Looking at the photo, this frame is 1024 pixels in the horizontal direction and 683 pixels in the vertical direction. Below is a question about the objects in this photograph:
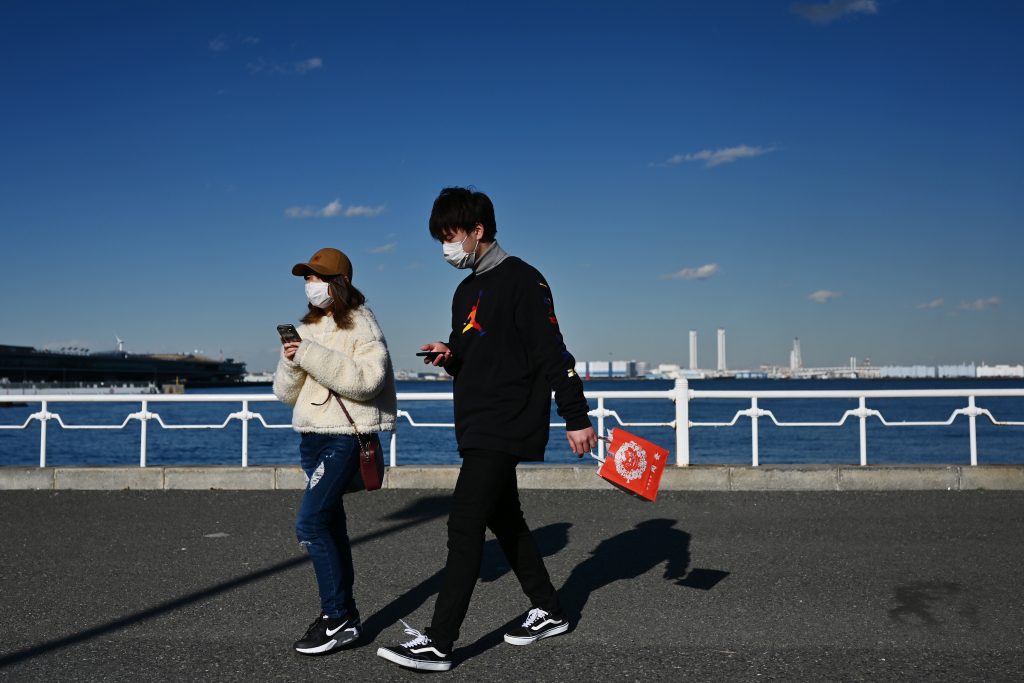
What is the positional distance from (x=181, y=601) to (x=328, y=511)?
1446 mm

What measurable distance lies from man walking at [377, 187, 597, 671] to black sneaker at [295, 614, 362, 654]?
0.27 meters

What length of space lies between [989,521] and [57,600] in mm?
6784

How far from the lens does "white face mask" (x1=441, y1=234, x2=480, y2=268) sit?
3.93 meters

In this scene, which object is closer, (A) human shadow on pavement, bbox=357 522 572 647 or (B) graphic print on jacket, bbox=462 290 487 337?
(B) graphic print on jacket, bbox=462 290 487 337

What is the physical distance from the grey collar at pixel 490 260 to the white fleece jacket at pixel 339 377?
22.9 inches

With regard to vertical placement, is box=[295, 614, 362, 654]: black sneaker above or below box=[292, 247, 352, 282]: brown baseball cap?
below

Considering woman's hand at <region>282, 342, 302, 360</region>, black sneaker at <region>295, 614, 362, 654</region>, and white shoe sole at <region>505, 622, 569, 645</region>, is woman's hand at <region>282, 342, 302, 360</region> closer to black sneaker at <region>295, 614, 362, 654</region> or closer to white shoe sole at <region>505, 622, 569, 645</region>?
black sneaker at <region>295, 614, 362, 654</region>

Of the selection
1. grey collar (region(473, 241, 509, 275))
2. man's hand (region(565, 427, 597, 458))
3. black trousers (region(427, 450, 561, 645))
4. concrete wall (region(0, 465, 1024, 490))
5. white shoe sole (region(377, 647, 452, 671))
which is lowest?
white shoe sole (region(377, 647, 452, 671))

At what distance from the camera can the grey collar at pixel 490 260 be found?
13.0 ft

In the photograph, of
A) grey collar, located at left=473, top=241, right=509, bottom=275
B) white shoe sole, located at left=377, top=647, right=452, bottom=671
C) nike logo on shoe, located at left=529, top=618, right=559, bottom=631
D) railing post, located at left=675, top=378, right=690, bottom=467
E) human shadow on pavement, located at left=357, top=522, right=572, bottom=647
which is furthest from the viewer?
railing post, located at left=675, top=378, right=690, bottom=467

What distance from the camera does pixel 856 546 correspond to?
646 cm

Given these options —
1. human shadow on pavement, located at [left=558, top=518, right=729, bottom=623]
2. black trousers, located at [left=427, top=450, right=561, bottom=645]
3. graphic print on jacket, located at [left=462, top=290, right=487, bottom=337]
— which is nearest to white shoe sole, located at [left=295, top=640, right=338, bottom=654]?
black trousers, located at [left=427, top=450, right=561, bottom=645]

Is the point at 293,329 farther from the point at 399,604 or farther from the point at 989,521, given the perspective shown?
the point at 989,521

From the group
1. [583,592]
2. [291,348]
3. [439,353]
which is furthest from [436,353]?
[583,592]
